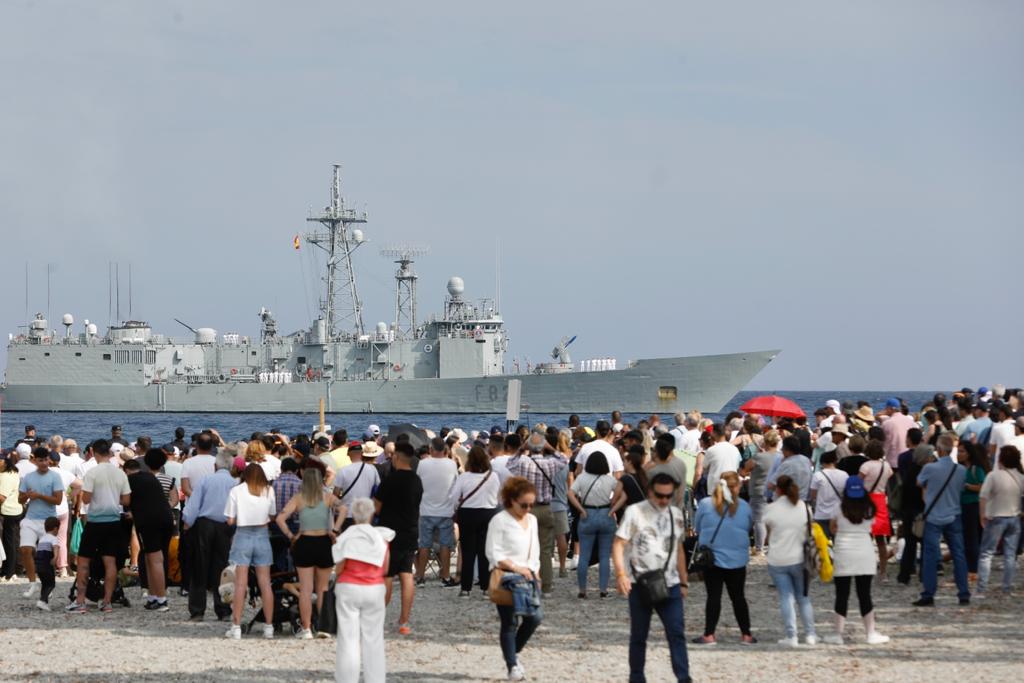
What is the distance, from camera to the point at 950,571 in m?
13.5

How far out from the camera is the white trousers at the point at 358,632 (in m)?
7.91

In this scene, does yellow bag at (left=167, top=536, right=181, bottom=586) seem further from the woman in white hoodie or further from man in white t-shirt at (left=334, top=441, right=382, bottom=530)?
the woman in white hoodie

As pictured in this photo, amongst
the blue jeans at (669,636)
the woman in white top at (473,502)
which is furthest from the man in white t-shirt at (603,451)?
the blue jeans at (669,636)

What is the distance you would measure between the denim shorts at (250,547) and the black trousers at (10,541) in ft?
15.3

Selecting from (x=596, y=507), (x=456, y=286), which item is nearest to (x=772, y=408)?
(x=596, y=507)

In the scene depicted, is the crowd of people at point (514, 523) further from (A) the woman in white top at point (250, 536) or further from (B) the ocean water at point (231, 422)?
(B) the ocean water at point (231, 422)

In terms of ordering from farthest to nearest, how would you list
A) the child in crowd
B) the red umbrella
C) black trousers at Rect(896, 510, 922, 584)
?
the red umbrella < black trousers at Rect(896, 510, 922, 584) < the child in crowd

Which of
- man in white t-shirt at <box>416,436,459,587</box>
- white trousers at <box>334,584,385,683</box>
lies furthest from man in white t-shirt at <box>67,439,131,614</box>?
Result: white trousers at <box>334,584,385,683</box>

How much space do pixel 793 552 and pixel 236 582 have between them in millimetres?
4293

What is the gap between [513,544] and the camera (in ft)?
27.9

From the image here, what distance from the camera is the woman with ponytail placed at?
32.2 feet

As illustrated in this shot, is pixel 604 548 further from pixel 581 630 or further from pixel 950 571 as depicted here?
pixel 950 571

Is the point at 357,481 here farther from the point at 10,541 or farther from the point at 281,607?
the point at 10,541

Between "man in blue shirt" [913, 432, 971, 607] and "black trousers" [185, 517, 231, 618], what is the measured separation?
5.95 metres
